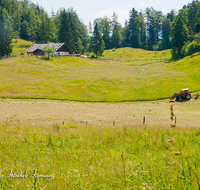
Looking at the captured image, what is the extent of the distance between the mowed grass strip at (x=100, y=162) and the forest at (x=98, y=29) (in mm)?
83950

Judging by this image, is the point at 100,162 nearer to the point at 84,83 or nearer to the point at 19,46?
the point at 84,83

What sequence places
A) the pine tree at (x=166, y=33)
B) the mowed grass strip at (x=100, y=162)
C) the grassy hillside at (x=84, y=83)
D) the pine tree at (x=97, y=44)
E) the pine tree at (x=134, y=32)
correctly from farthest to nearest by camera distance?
the pine tree at (x=134, y=32) → the pine tree at (x=166, y=33) → the pine tree at (x=97, y=44) → the grassy hillside at (x=84, y=83) → the mowed grass strip at (x=100, y=162)

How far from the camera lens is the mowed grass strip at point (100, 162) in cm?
480

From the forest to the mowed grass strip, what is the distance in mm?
83950

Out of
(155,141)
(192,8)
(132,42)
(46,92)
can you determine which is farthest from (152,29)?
(155,141)

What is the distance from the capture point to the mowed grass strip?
480 cm

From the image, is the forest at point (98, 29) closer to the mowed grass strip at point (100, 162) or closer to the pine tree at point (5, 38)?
the pine tree at point (5, 38)

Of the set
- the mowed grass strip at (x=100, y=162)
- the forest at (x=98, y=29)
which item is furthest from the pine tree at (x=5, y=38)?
the mowed grass strip at (x=100, y=162)

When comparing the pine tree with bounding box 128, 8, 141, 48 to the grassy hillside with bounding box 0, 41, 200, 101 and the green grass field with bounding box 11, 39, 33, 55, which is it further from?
the grassy hillside with bounding box 0, 41, 200, 101

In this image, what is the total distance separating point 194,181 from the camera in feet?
14.6

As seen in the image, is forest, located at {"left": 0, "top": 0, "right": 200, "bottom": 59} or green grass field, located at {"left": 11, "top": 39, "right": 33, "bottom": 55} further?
green grass field, located at {"left": 11, "top": 39, "right": 33, "bottom": 55}

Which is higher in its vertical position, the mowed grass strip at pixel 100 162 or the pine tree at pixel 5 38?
the pine tree at pixel 5 38

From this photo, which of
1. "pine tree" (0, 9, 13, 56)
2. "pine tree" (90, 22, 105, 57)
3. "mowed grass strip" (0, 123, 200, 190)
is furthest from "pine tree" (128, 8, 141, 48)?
"mowed grass strip" (0, 123, 200, 190)

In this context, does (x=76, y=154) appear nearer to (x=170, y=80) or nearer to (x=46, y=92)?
(x=46, y=92)
